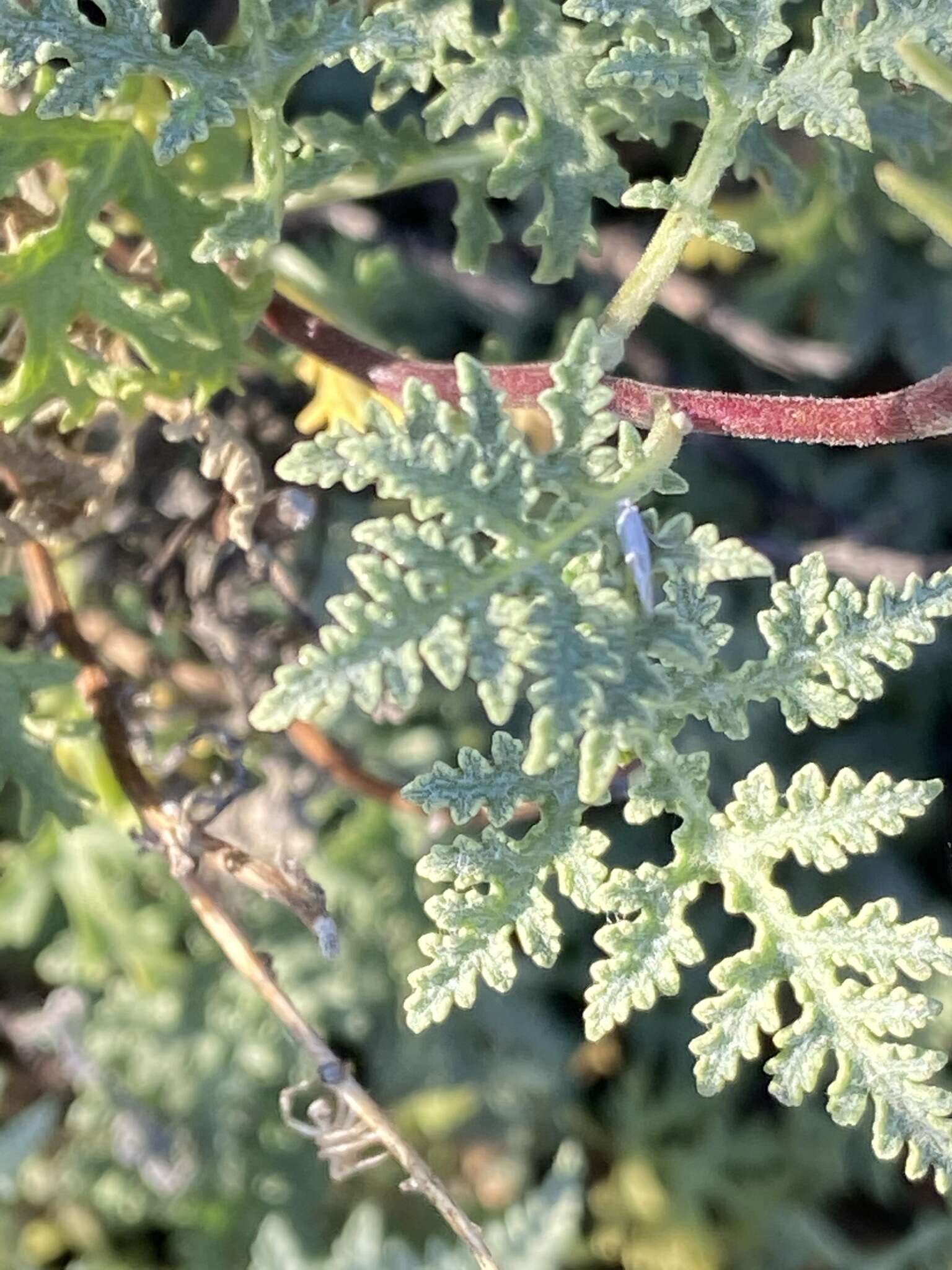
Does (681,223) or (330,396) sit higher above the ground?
(681,223)

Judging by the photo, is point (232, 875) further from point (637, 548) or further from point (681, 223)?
point (681, 223)

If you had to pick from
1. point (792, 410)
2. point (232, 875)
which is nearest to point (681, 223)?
point (792, 410)

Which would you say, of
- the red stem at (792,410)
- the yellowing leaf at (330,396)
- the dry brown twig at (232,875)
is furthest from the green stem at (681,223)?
the dry brown twig at (232,875)

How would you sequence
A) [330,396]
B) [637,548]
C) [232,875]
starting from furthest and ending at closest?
[330,396] → [232,875] → [637,548]

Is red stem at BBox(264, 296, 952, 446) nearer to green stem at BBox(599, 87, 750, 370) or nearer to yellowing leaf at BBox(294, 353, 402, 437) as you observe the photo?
green stem at BBox(599, 87, 750, 370)

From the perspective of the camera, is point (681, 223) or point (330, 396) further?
point (330, 396)

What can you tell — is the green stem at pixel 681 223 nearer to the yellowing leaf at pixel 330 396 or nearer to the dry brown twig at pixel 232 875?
the yellowing leaf at pixel 330 396

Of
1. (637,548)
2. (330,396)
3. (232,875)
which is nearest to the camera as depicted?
(637,548)
